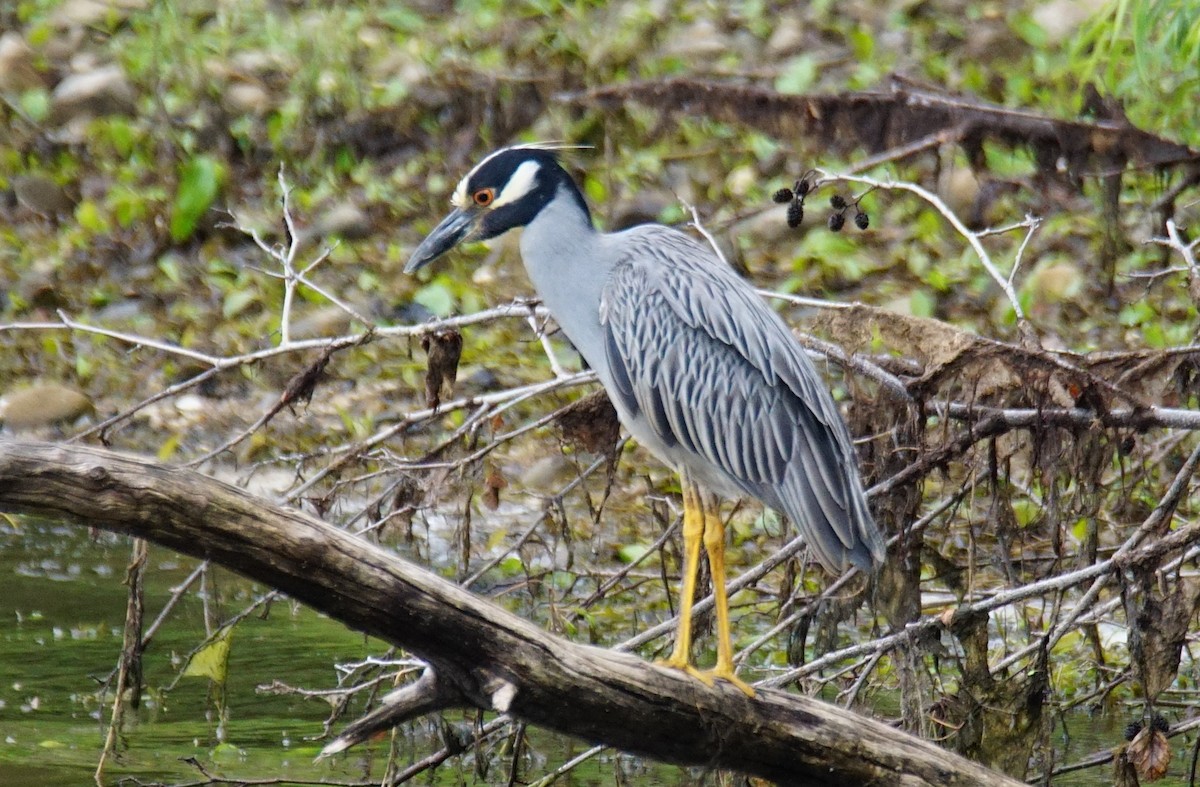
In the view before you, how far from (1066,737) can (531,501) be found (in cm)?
323

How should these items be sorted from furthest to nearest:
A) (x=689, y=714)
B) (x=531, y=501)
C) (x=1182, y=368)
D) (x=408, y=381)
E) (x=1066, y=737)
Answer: (x=408, y=381) → (x=531, y=501) → (x=1066, y=737) → (x=1182, y=368) → (x=689, y=714)

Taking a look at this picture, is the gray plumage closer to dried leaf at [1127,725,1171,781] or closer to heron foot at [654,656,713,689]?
heron foot at [654,656,713,689]

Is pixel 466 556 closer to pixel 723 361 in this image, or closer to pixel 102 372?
pixel 723 361

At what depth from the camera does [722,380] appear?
4.84m

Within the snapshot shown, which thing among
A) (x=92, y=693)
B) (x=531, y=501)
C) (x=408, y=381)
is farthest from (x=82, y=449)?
(x=408, y=381)

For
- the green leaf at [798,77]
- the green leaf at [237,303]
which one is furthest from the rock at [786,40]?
the green leaf at [237,303]

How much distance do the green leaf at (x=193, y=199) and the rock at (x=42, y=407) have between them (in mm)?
1874

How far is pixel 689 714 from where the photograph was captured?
13.4ft

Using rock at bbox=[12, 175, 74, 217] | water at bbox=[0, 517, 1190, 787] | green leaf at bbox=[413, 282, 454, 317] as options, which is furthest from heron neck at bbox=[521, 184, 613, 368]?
rock at bbox=[12, 175, 74, 217]

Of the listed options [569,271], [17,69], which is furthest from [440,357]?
[17,69]

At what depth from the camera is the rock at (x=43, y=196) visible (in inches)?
432

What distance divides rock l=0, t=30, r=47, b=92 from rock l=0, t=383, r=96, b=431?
3.81m

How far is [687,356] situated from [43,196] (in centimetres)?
735

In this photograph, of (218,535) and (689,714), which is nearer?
(218,535)
